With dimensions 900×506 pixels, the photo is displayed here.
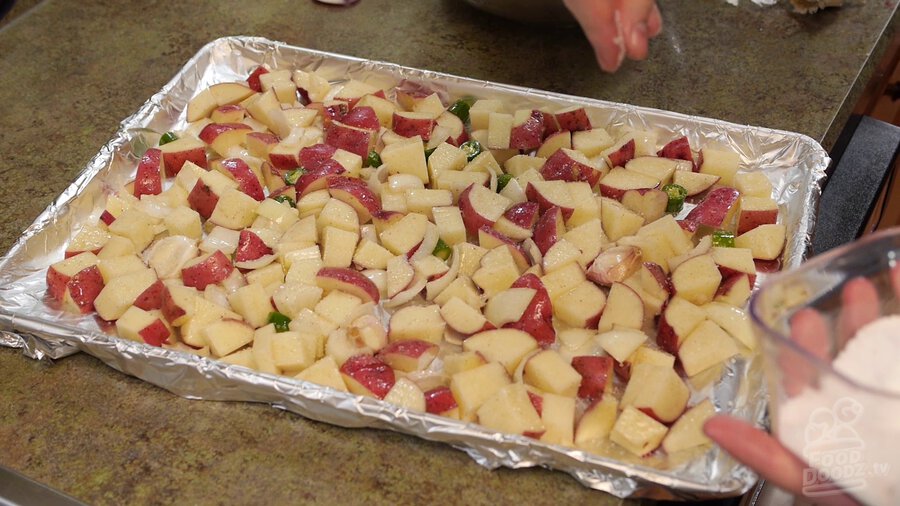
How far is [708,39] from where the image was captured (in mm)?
2344

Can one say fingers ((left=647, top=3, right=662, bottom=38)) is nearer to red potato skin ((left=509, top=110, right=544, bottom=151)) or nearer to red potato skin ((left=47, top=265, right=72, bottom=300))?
red potato skin ((left=509, top=110, right=544, bottom=151))

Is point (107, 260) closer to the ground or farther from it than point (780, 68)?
closer to the ground

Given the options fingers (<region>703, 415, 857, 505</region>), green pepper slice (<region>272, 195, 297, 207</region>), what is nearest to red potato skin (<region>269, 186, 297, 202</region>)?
Answer: green pepper slice (<region>272, 195, 297, 207</region>)

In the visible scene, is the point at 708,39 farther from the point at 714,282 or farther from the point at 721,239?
the point at 714,282

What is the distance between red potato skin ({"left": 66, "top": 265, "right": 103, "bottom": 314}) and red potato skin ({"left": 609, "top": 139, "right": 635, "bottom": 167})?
1180 millimetres

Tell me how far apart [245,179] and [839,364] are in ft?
4.42

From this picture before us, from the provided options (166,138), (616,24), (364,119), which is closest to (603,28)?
(616,24)

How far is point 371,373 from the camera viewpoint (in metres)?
1.48

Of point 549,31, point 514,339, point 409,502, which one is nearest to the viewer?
point 409,502

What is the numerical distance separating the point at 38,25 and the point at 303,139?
1.14 m

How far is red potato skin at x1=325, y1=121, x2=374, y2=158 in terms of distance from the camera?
1.97 meters

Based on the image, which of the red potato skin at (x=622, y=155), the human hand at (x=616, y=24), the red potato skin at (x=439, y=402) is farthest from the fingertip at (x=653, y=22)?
the red potato skin at (x=439, y=402)

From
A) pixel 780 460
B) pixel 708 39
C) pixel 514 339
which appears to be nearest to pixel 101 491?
pixel 514 339

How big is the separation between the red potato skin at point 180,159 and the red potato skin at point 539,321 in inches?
36.4
